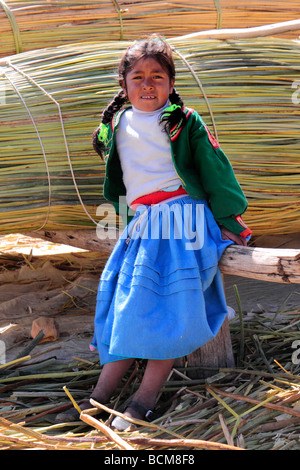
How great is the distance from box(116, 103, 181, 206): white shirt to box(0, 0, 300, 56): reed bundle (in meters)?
1.32

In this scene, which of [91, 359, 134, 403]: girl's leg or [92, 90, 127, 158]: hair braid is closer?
[91, 359, 134, 403]: girl's leg

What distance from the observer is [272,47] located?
8.38ft

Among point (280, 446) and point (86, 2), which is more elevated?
point (86, 2)

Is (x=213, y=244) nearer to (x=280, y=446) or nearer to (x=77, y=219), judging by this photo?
(x=280, y=446)

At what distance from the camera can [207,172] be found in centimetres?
178

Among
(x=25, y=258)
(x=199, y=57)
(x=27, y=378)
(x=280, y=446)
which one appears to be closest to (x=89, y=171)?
(x=199, y=57)

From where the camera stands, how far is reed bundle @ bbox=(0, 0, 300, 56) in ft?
9.88

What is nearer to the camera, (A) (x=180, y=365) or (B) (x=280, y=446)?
(B) (x=280, y=446)

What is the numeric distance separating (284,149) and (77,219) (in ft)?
2.72

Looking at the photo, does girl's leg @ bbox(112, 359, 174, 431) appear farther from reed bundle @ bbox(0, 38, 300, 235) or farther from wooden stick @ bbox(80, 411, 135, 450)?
reed bundle @ bbox(0, 38, 300, 235)

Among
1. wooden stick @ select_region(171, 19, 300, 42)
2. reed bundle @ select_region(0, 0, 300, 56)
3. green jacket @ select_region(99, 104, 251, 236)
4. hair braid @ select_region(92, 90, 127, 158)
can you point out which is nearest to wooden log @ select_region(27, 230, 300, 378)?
green jacket @ select_region(99, 104, 251, 236)

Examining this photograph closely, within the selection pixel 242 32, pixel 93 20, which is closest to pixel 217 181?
pixel 242 32

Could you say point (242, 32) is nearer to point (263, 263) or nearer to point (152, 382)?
point (263, 263)

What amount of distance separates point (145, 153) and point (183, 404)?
72 cm
